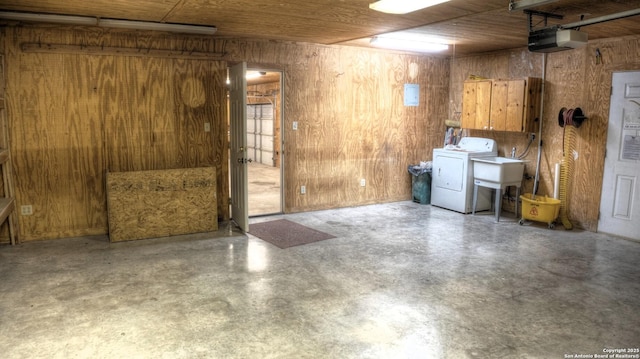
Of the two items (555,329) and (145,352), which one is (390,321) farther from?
(145,352)

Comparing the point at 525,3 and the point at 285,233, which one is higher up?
the point at 525,3

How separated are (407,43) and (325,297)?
4.06 metres

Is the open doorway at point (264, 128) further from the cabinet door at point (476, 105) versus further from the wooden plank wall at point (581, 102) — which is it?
the wooden plank wall at point (581, 102)

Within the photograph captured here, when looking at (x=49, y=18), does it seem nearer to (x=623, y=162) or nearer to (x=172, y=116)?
(x=172, y=116)

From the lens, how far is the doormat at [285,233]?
5320 millimetres

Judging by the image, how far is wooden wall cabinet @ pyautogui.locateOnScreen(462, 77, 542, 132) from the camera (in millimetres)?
6320

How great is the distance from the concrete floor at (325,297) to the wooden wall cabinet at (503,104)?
167cm

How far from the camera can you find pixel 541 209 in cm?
604

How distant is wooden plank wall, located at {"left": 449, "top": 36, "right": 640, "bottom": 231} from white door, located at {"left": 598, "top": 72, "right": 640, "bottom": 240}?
9 centimetres

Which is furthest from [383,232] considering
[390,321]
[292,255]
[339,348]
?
[339,348]

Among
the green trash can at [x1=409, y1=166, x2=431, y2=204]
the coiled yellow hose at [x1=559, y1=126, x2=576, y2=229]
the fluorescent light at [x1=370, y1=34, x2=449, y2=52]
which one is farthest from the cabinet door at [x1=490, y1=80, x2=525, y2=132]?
the green trash can at [x1=409, y1=166, x2=431, y2=204]

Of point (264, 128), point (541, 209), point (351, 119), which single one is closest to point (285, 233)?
point (351, 119)

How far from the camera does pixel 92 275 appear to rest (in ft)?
13.7

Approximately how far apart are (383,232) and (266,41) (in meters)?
3.02
